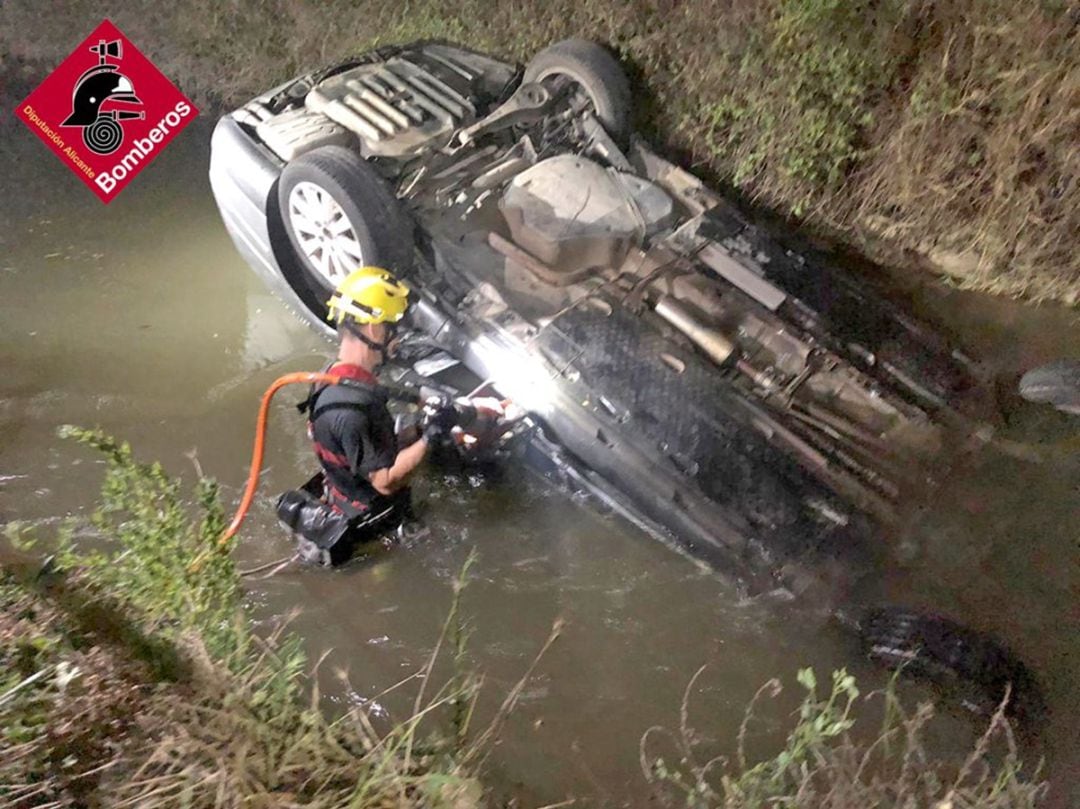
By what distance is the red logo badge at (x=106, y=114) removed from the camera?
258 inches

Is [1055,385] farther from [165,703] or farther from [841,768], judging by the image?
[165,703]

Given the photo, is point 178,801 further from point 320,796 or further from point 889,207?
point 889,207

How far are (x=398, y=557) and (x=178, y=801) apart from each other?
72.9 inches

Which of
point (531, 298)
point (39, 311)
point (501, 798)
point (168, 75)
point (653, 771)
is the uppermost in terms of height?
point (168, 75)

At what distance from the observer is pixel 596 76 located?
4562 mm

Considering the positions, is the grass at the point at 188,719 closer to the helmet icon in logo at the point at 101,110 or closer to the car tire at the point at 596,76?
the car tire at the point at 596,76

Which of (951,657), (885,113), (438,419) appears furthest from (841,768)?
(885,113)

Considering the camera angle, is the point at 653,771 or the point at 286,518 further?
the point at 286,518

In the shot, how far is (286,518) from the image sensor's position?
3.76 meters

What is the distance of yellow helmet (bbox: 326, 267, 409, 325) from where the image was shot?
3.23 meters

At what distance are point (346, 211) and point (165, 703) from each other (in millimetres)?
2401

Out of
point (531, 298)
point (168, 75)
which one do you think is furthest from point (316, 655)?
point (168, 75)

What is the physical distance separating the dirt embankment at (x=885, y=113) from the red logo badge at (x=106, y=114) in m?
3.29

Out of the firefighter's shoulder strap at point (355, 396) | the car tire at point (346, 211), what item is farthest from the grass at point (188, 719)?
the car tire at point (346, 211)
